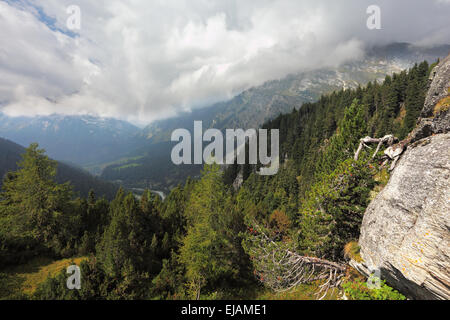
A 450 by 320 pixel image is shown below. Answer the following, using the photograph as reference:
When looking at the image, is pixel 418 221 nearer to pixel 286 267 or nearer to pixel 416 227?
pixel 416 227

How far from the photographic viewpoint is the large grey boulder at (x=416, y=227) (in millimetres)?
6121

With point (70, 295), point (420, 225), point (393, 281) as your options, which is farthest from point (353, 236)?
point (70, 295)

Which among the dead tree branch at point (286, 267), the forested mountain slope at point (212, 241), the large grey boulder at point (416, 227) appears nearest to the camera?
the large grey boulder at point (416, 227)

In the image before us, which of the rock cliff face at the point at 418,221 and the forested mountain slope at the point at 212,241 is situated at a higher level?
the rock cliff face at the point at 418,221

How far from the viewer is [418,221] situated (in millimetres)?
6871

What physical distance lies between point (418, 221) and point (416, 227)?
0.25 metres

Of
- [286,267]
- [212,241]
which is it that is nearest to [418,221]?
[286,267]

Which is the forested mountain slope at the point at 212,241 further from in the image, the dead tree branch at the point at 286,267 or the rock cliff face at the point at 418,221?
the rock cliff face at the point at 418,221

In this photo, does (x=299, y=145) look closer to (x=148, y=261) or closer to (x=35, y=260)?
(x=148, y=261)

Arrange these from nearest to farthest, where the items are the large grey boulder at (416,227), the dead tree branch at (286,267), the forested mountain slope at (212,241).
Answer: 1. the large grey boulder at (416,227)
2. the dead tree branch at (286,267)
3. the forested mountain slope at (212,241)

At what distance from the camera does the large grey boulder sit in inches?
241

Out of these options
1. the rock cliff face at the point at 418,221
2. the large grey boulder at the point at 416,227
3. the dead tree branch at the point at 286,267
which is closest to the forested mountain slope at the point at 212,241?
the dead tree branch at the point at 286,267

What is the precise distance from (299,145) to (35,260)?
9062 cm
